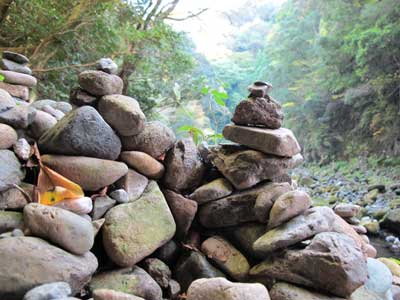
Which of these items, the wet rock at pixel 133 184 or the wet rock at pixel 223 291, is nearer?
the wet rock at pixel 223 291

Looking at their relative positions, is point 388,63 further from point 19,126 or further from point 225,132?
point 19,126

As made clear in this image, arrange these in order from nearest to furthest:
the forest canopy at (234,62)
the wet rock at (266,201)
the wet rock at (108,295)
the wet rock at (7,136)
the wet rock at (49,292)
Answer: the wet rock at (49,292)
the wet rock at (108,295)
the wet rock at (7,136)
the wet rock at (266,201)
the forest canopy at (234,62)

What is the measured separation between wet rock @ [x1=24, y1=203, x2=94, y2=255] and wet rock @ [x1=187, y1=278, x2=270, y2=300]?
1.92ft

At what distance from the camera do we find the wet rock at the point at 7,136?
1.85 metres

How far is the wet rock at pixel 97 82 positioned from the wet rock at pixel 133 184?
56 centimetres

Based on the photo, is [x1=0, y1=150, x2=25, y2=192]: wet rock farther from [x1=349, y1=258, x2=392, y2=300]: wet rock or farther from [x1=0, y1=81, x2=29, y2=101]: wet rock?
[x1=349, y1=258, x2=392, y2=300]: wet rock

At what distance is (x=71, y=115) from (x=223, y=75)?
11.3 metres

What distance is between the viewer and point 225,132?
→ 7.82ft

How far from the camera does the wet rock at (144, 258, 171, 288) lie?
193 cm

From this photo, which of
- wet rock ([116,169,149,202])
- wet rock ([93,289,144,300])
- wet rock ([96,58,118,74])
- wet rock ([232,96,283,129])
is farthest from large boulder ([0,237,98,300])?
wet rock ([232,96,283,129])

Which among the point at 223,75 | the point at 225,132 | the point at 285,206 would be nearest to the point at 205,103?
the point at 223,75

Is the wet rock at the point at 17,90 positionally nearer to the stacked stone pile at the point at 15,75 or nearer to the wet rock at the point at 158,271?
the stacked stone pile at the point at 15,75

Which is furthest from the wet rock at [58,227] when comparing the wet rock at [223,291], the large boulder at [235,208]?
the large boulder at [235,208]

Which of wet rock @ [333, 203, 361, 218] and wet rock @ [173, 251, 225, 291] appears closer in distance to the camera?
wet rock @ [173, 251, 225, 291]
